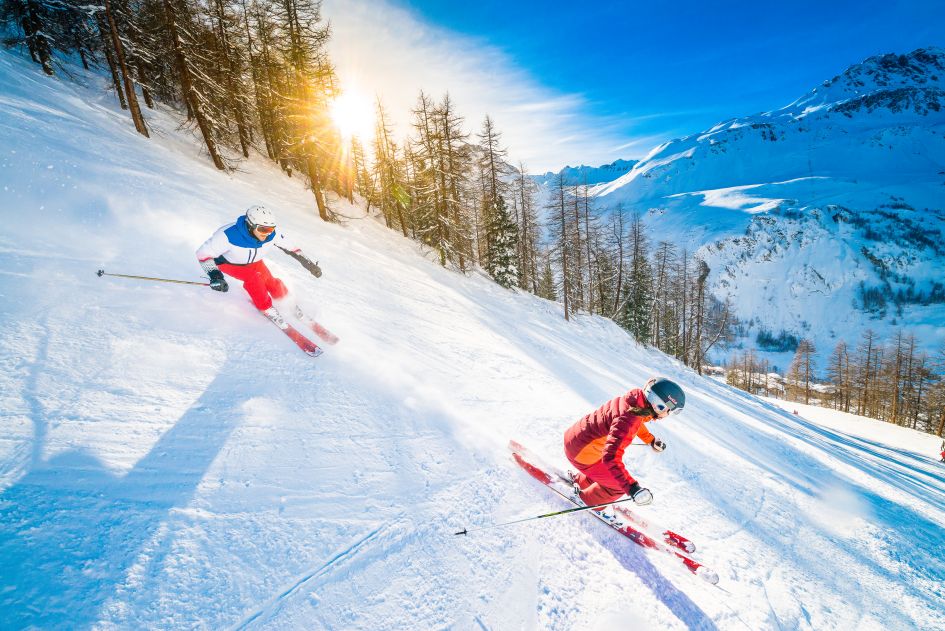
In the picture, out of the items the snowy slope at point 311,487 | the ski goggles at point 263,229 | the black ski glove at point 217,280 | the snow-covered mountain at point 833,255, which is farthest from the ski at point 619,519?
the snow-covered mountain at point 833,255

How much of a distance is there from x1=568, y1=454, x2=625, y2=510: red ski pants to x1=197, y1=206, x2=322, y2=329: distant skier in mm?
5167

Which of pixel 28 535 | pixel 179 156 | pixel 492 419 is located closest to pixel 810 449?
pixel 492 419

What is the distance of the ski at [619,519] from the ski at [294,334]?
3393 millimetres

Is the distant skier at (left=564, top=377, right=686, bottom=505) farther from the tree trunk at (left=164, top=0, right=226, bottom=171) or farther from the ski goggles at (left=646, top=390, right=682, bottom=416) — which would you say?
the tree trunk at (left=164, top=0, right=226, bottom=171)

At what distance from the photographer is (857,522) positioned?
21.9ft

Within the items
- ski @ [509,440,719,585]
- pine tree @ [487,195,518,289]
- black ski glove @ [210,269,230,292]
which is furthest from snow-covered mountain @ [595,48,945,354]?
black ski glove @ [210,269,230,292]

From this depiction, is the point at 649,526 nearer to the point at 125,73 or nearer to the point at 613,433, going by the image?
the point at 613,433

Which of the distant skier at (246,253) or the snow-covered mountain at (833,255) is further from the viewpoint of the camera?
the snow-covered mountain at (833,255)

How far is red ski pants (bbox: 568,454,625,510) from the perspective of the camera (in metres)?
4.19

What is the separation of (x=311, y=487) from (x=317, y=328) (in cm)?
333

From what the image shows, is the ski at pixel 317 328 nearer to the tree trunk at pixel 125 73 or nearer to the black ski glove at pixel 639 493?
the black ski glove at pixel 639 493

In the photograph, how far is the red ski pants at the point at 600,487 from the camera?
4.19m

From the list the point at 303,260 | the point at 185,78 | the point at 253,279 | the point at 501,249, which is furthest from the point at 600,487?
the point at 501,249

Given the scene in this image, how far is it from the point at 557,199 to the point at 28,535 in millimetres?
27756
